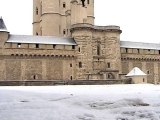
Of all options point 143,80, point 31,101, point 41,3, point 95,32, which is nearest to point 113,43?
point 95,32

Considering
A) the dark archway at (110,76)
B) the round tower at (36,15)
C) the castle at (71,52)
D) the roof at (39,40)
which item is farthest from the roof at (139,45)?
the round tower at (36,15)

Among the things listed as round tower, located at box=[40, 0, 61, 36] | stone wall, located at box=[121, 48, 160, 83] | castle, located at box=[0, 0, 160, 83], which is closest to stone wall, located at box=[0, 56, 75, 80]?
castle, located at box=[0, 0, 160, 83]

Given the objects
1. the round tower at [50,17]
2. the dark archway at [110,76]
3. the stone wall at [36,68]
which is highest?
the round tower at [50,17]

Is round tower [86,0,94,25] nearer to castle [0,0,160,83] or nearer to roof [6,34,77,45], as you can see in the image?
castle [0,0,160,83]

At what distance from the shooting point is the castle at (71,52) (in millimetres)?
37750

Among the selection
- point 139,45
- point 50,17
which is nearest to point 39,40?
point 50,17

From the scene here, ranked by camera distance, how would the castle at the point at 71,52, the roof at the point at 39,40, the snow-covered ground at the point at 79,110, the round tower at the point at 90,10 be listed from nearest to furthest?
the snow-covered ground at the point at 79,110
the castle at the point at 71,52
the roof at the point at 39,40
the round tower at the point at 90,10

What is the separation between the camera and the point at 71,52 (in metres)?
40.1

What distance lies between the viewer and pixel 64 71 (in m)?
39.6

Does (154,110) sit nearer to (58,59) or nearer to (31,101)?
(31,101)

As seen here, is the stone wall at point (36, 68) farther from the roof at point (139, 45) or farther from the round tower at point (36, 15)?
the round tower at point (36, 15)

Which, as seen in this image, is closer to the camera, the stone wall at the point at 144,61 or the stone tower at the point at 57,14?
the stone wall at the point at 144,61

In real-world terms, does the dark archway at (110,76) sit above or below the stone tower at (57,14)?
below

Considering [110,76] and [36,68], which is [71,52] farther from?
[110,76]
